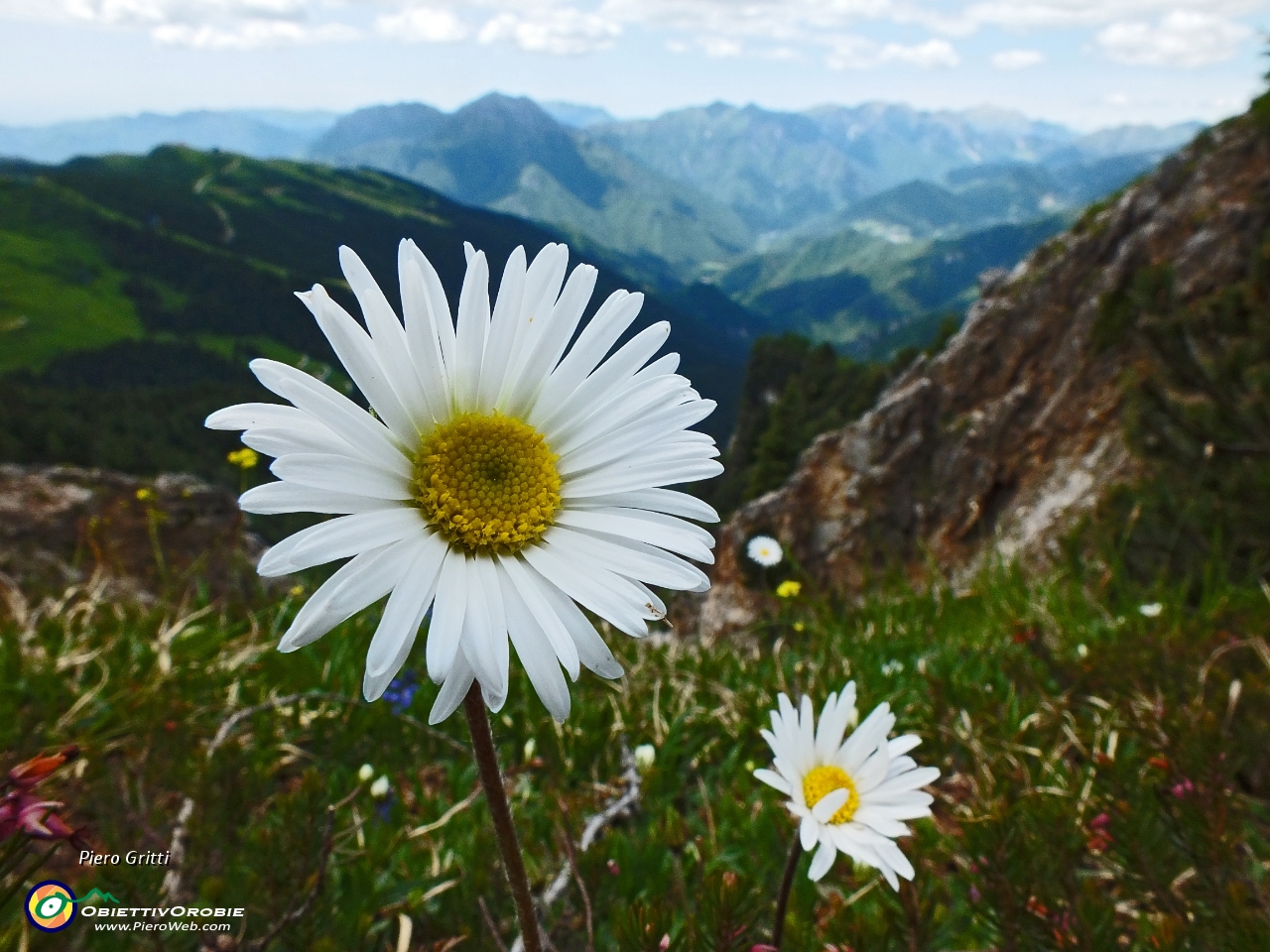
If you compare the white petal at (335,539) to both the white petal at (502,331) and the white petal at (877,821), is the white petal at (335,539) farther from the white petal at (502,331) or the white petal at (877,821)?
the white petal at (877,821)

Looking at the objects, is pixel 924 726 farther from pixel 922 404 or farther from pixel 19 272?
pixel 19 272

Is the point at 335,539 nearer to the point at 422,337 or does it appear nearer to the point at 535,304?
the point at 422,337

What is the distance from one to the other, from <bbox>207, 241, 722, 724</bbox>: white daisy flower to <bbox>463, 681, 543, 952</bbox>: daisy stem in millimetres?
85

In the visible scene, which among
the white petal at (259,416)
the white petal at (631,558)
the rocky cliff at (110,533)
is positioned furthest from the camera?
the rocky cliff at (110,533)

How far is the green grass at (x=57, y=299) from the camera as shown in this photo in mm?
144875

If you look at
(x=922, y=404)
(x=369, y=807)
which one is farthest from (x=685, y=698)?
(x=922, y=404)

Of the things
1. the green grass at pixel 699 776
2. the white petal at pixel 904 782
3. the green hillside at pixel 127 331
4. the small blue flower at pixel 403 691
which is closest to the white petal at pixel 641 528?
the green grass at pixel 699 776

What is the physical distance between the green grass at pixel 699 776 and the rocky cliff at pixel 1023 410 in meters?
5.64

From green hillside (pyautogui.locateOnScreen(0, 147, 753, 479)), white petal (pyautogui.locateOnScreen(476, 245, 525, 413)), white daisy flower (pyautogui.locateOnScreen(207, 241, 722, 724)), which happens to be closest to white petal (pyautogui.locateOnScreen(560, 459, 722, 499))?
white daisy flower (pyautogui.locateOnScreen(207, 241, 722, 724))

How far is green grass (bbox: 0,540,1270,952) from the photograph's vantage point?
1.97m

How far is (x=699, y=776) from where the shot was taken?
11.5ft

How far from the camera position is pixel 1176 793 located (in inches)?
93.8

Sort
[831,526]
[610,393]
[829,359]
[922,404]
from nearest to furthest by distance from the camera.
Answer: [610,393]
[831,526]
[922,404]
[829,359]

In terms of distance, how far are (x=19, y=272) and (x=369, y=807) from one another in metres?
207
